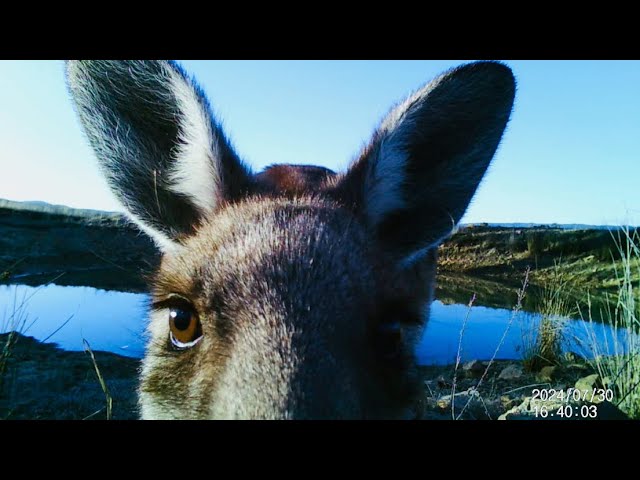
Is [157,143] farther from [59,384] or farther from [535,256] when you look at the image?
[535,256]

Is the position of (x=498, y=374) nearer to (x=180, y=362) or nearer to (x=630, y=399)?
(x=630, y=399)

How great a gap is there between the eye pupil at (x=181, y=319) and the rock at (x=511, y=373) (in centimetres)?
552

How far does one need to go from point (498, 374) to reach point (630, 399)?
2.97 m

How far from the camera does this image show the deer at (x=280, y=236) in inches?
66.2

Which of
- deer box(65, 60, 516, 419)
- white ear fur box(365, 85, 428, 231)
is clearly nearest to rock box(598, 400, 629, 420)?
deer box(65, 60, 516, 419)

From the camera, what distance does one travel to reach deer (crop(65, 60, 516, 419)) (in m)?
1.68

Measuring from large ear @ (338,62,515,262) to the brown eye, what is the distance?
3.56 ft

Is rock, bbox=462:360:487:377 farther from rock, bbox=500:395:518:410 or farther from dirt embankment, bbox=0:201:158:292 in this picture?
dirt embankment, bbox=0:201:158:292

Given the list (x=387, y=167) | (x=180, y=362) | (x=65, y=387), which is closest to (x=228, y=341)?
(x=180, y=362)

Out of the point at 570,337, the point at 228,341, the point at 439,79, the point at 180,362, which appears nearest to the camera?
the point at 228,341

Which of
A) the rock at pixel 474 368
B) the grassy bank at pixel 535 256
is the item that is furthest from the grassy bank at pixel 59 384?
the grassy bank at pixel 535 256

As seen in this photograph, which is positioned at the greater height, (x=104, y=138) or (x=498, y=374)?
(x=104, y=138)

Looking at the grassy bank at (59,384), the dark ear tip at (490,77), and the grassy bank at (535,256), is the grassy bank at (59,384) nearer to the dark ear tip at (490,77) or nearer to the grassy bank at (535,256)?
the dark ear tip at (490,77)

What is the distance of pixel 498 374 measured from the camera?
673 cm
